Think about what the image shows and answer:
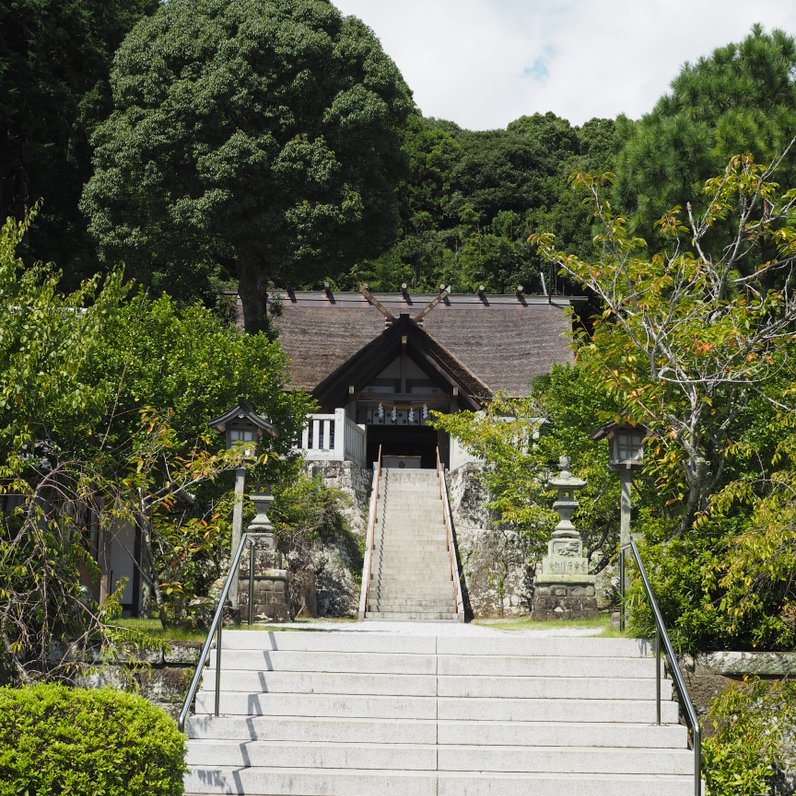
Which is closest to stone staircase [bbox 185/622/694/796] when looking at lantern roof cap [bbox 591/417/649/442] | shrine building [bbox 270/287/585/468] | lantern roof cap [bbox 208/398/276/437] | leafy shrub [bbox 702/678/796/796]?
leafy shrub [bbox 702/678/796/796]

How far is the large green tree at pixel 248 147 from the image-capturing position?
2605 centimetres

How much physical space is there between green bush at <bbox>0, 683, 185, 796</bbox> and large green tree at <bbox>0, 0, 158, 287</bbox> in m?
21.8

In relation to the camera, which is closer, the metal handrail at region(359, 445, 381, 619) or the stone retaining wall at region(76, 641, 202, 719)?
the stone retaining wall at region(76, 641, 202, 719)

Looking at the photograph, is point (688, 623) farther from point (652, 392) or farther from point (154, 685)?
point (154, 685)

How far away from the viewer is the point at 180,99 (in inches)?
1038

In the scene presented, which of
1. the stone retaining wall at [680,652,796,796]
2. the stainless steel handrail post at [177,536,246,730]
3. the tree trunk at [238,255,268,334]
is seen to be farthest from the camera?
the tree trunk at [238,255,268,334]

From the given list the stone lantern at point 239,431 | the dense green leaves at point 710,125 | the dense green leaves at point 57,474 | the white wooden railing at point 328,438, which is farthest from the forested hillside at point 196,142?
the stone lantern at point 239,431

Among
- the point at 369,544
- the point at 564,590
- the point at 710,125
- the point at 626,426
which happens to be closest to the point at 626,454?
the point at 626,426

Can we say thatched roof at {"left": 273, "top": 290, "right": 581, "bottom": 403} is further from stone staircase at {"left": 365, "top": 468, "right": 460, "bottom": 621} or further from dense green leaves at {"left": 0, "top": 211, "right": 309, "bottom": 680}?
dense green leaves at {"left": 0, "top": 211, "right": 309, "bottom": 680}

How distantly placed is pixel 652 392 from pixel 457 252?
31992mm

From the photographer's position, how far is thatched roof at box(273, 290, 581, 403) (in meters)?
27.0

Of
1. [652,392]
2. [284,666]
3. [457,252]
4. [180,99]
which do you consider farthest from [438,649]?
[457,252]

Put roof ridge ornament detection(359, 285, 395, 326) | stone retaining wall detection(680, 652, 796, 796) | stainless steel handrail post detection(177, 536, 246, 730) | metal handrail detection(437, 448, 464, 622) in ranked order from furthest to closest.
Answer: roof ridge ornament detection(359, 285, 395, 326) → metal handrail detection(437, 448, 464, 622) → stone retaining wall detection(680, 652, 796, 796) → stainless steel handrail post detection(177, 536, 246, 730)

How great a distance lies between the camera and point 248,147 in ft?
84.6
